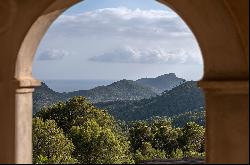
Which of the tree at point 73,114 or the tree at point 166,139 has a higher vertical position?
the tree at point 73,114

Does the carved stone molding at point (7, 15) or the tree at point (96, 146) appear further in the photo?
the tree at point (96, 146)

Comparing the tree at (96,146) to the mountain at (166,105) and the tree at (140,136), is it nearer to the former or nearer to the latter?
the tree at (140,136)

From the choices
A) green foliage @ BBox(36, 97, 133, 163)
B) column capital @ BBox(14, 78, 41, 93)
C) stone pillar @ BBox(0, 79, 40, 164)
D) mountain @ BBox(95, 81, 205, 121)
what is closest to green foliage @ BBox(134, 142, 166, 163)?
green foliage @ BBox(36, 97, 133, 163)

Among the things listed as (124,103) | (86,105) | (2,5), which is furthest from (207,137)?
(124,103)

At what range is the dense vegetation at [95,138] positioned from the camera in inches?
1783

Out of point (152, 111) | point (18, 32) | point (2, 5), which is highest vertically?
point (2, 5)

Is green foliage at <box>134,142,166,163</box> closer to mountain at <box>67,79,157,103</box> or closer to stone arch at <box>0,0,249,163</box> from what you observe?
stone arch at <box>0,0,249,163</box>

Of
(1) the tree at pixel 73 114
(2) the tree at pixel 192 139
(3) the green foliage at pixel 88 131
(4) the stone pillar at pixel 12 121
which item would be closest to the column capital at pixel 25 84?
(4) the stone pillar at pixel 12 121

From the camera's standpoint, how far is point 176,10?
8.66 metres

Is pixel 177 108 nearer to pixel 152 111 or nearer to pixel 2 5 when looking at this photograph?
pixel 152 111

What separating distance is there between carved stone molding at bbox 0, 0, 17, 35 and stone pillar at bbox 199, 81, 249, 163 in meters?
3.61

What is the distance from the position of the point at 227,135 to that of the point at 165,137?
179 ft

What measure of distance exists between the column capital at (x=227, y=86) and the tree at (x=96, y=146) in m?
38.7

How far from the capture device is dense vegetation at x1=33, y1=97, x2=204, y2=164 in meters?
45.3
